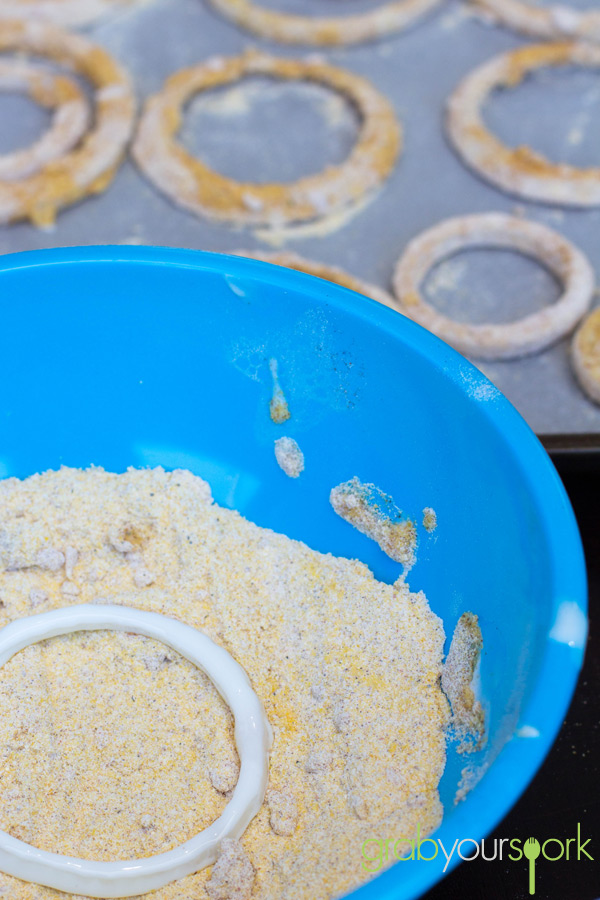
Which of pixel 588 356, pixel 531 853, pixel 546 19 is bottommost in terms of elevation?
pixel 531 853

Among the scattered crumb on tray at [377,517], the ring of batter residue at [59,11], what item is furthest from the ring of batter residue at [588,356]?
the ring of batter residue at [59,11]

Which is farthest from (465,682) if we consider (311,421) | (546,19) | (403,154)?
(546,19)

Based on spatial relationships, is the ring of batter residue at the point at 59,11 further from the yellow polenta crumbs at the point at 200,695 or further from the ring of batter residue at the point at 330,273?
the yellow polenta crumbs at the point at 200,695

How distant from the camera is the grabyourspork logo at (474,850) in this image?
0.44 meters

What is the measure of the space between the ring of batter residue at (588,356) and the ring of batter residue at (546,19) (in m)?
0.81

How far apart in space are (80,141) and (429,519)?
109 cm

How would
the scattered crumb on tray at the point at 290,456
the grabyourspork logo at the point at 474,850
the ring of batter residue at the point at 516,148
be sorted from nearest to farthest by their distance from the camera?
the grabyourspork logo at the point at 474,850 < the scattered crumb on tray at the point at 290,456 < the ring of batter residue at the point at 516,148

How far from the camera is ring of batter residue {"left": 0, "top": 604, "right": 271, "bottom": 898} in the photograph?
22.8 inches

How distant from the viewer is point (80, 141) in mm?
1423

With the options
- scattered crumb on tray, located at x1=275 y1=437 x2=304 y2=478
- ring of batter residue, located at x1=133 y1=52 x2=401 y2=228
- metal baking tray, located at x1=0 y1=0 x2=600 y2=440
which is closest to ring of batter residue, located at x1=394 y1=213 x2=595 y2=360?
metal baking tray, located at x1=0 y1=0 x2=600 y2=440

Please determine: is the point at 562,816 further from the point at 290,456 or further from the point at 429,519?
the point at 290,456

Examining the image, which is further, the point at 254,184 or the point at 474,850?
the point at 254,184

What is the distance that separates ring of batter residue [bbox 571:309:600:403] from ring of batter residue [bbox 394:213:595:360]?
28mm

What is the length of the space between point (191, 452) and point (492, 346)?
53cm
